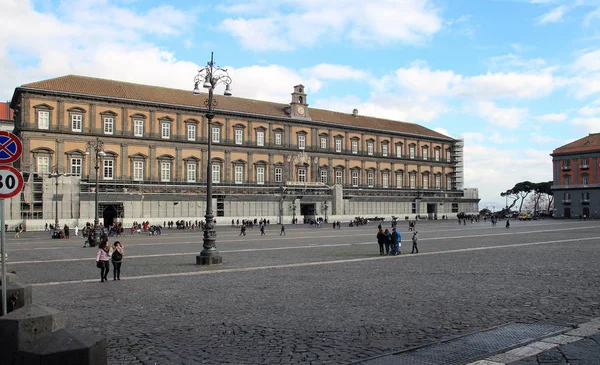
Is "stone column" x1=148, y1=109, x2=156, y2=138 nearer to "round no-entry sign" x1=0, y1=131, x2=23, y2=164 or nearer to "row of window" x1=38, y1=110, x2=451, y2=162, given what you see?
"row of window" x1=38, y1=110, x2=451, y2=162

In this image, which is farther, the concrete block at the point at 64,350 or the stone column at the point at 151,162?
the stone column at the point at 151,162

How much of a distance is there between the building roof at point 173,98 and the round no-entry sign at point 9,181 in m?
52.5

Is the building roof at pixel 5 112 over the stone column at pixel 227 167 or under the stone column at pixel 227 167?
over

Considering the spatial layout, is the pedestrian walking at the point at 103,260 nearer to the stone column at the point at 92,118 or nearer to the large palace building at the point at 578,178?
the stone column at the point at 92,118

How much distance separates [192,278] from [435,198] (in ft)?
257

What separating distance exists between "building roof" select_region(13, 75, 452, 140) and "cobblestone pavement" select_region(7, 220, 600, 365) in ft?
142

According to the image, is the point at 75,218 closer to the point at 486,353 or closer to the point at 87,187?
the point at 87,187

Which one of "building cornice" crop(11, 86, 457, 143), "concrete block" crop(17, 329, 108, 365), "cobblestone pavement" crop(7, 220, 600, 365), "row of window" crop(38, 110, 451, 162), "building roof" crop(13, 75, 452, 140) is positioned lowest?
"cobblestone pavement" crop(7, 220, 600, 365)

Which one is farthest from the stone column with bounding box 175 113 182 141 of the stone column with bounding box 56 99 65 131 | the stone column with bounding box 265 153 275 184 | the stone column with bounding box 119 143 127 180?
the stone column with bounding box 56 99 65 131

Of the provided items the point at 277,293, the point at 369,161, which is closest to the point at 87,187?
the point at 369,161

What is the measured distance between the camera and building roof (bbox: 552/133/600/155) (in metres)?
85.7

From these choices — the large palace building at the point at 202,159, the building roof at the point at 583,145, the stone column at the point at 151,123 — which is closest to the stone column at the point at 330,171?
the large palace building at the point at 202,159

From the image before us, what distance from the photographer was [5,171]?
683cm

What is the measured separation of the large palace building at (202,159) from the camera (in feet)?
177
